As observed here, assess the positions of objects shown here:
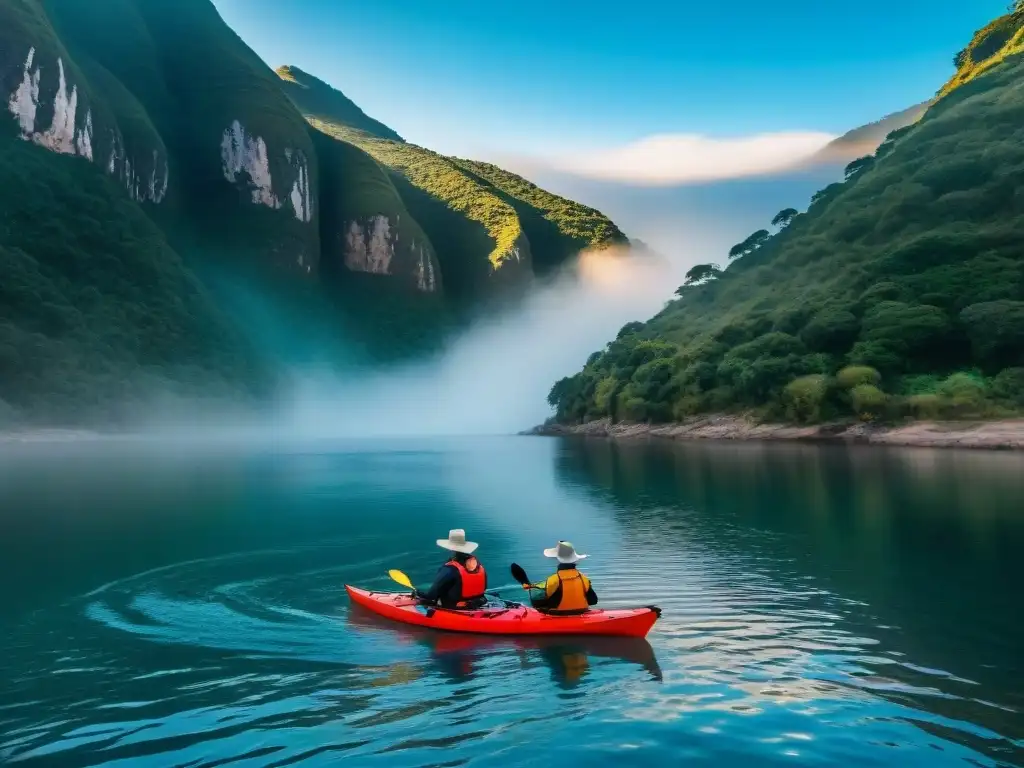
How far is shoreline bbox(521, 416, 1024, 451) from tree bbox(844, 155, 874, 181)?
277 feet

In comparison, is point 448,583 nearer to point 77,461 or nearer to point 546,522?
point 546,522

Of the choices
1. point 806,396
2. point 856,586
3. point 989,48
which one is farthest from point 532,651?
point 989,48

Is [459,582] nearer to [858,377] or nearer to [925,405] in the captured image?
[925,405]

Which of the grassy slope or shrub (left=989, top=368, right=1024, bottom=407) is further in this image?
the grassy slope

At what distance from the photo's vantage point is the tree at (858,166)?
164000 millimetres

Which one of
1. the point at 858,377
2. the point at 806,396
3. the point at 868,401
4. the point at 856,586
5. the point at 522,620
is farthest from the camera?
the point at 806,396

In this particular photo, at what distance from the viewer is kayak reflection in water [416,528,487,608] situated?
16.6 metres

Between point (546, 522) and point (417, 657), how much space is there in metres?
19.9

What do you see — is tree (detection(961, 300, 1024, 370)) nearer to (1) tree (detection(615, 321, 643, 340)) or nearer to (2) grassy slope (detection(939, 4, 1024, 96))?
(1) tree (detection(615, 321, 643, 340))

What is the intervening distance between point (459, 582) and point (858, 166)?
174 metres

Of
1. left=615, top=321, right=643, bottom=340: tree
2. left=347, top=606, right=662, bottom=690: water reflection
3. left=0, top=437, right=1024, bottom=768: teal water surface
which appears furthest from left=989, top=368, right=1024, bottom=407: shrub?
left=615, top=321, right=643, bottom=340: tree

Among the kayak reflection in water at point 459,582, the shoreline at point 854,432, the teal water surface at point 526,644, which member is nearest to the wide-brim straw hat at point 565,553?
the teal water surface at point 526,644

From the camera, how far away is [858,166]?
166 metres

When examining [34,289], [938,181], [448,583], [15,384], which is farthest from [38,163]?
[448,583]
